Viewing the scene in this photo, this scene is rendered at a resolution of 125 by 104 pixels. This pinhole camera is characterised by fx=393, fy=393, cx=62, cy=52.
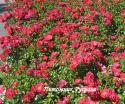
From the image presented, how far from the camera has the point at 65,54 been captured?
6.00 meters

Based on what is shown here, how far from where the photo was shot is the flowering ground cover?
16.8 feet

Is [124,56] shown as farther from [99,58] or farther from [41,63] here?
[41,63]

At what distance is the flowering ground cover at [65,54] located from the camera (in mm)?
5117

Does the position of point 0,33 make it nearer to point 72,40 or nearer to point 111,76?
point 72,40

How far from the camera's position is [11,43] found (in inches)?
262

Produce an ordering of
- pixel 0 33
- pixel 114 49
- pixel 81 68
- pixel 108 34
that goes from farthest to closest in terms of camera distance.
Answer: pixel 0 33
pixel 108 34
pixel 114 49
pixel 81 68

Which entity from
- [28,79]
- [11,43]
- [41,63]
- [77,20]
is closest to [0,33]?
[77,20]

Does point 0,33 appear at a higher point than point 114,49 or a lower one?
lower

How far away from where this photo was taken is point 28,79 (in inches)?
210

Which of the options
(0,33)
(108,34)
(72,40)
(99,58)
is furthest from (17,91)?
(0,33)

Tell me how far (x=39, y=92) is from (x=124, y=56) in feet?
4.67

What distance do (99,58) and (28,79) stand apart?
1155 millimetres

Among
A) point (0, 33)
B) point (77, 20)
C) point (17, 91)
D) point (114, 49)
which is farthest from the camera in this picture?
point (0, 33)

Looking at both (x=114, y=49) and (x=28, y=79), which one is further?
(x=114, y=49)
